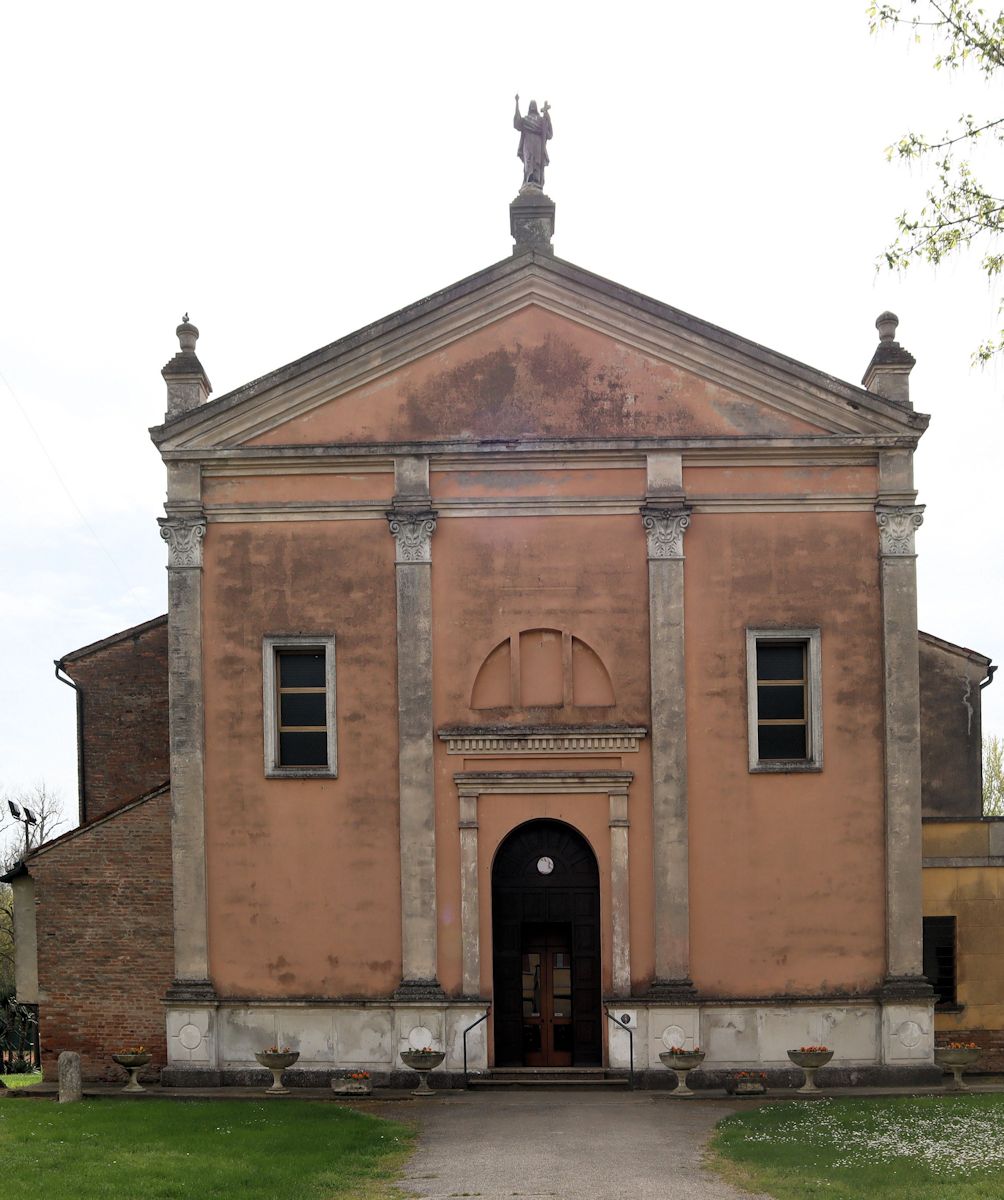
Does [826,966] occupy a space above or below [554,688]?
below

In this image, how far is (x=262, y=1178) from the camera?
558 inches

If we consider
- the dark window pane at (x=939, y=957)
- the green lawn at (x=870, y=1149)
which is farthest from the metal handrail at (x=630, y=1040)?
the dark window pane at (x=939, y=957)

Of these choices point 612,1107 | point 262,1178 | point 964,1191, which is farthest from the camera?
point 612,1107

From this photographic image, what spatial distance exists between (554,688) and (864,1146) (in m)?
7.56

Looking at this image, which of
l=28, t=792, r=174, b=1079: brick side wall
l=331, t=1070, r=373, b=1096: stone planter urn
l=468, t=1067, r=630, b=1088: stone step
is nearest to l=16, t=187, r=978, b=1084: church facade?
l=468, t=1067, r=630, b=1088: stone step

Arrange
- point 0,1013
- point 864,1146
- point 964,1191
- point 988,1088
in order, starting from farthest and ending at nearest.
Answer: point 0,1013 < point 988,1088 < point 864,1146 < point 964,1191

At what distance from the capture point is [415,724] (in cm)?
2058

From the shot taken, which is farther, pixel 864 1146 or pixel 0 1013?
pixel 0 1013

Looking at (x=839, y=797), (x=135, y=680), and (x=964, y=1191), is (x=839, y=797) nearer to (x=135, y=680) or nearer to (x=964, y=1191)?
(x=964, y=1191)

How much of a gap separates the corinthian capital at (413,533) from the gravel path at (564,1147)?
7.06 m

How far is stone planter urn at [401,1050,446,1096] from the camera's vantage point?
766 inches

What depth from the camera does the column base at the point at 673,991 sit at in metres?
20.0

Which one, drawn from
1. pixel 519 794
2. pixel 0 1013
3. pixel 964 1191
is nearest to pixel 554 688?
pixel 519 794

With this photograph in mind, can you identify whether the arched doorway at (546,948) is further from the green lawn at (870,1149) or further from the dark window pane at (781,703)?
the green lawn at (870,1149)
